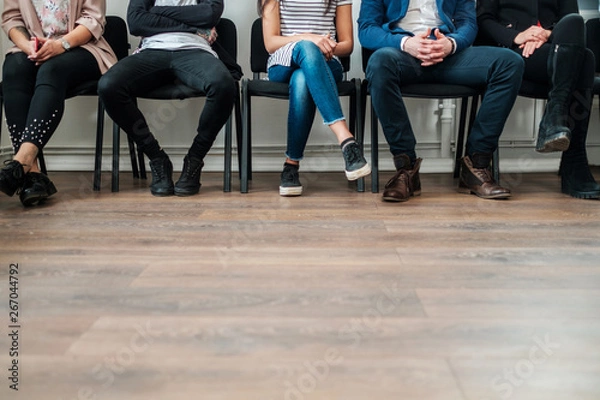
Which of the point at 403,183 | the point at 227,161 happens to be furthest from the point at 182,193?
the point at 403,183

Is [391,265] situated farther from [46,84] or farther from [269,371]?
[46,84]

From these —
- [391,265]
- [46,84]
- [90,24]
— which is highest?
[90,24]

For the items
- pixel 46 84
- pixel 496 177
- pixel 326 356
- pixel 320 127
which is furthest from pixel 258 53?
pixel 326 356

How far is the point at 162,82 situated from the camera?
7.86 feet

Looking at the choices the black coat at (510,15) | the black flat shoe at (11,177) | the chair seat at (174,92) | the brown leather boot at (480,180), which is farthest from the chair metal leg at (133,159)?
the black coat at (510,15)

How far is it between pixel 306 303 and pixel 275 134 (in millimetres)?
2055

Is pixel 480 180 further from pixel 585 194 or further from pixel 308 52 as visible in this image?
pixel 308 52

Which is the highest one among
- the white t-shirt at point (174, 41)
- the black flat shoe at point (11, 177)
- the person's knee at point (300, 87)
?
the white t-shirt at point (174, 41)

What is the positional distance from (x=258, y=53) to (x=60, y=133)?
123 cm

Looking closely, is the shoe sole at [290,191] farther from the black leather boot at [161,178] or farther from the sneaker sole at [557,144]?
the sneaker sole at [557,144]

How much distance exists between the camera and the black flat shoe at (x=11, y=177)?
199cm

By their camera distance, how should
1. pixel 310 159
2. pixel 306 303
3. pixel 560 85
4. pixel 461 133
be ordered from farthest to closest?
pixel 310 159
pixel 461 133
pixel 560 85
pixel 306 303

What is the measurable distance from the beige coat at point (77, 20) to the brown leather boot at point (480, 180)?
1.56 metres

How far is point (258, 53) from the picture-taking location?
2.68 m
